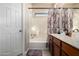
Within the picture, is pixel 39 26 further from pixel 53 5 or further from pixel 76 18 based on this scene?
pixel 76 18

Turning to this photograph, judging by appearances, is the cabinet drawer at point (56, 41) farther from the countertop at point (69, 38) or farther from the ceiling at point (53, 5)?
the ceiling at point (53, 5)

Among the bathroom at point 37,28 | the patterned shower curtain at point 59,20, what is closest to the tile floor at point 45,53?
the bathroom at point 37,28

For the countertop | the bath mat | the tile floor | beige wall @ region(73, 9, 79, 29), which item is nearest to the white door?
the bath mat

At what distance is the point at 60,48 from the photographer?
1.87 m

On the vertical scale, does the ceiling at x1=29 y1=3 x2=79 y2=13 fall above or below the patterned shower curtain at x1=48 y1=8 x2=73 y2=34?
above

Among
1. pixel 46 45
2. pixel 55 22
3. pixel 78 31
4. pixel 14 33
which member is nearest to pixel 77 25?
pixel 78 31

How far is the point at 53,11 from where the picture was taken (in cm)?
179

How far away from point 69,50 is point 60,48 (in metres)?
0.28

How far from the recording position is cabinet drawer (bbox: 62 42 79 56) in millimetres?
1480

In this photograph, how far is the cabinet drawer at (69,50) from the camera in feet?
4.86

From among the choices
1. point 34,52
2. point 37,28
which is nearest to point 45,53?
point 34,52

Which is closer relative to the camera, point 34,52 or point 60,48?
point 34,52

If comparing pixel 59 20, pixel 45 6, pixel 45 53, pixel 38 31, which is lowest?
pixel 45 53

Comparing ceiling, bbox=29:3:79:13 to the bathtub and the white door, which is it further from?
the bathtub
